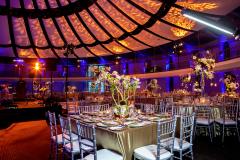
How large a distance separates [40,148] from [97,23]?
29.1 feet

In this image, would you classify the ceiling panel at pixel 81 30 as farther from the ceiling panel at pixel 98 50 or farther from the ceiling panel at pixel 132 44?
the ceiling panel at pixel 132 44

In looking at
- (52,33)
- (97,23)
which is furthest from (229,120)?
(52,33)

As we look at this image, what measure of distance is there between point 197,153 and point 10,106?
726cm

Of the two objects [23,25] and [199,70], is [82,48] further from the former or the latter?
[199,70]

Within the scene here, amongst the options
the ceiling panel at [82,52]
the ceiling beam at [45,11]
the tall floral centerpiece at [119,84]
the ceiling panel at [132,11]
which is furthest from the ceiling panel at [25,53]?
the tall floral centerpiece at [119,84]

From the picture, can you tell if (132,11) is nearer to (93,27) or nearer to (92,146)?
(93,27)

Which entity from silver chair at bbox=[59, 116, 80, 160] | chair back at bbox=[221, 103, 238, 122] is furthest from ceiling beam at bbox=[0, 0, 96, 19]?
silver chair at bbox=[59, 116, 80, 160]

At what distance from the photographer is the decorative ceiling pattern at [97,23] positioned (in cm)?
880

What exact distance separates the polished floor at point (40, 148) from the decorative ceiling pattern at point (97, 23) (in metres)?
5.22

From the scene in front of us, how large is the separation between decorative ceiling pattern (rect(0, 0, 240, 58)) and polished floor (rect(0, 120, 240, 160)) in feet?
17.1

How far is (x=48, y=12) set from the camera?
11.5 metres

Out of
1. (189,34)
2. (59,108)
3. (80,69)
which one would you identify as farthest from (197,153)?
(80,69)

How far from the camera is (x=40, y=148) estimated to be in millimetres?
4590

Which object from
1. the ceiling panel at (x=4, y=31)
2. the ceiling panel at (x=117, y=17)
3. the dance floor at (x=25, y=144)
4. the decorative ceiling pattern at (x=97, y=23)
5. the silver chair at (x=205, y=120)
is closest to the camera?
the dance floor at (x=25, y=144)
